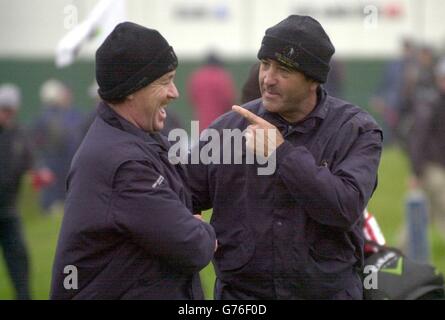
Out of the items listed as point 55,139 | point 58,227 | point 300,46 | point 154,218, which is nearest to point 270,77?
point 300,46

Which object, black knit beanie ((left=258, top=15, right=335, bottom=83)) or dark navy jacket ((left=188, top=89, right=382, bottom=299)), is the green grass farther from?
black knit beanie ((left=258, top=15, right=335, bottom=83))

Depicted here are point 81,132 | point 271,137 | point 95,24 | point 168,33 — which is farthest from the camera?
point 168,33

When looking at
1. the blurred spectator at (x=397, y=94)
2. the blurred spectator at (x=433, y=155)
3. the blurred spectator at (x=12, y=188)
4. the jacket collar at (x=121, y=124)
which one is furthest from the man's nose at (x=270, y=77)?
the blurred spectator at (x=397, y=94)

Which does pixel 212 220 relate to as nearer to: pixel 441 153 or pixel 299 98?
pixel 299 98

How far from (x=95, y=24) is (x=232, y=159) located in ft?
4.82

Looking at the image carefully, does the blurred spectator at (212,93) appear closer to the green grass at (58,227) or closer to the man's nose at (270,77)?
the green grass at (58,227)

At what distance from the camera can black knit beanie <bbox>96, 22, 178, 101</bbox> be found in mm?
3969

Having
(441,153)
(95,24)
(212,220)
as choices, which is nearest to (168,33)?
(441,153)

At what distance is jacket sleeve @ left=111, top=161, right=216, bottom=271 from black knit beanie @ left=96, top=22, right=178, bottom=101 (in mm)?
304

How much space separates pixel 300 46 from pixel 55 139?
10.1 meters

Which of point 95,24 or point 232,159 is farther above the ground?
point 95,24

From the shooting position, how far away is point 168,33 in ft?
62.1

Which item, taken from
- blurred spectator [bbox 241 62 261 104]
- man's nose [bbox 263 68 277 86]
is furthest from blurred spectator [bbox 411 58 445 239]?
man's nose [bbox 263 68 277 86]

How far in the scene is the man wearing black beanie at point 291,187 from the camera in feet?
13.8
